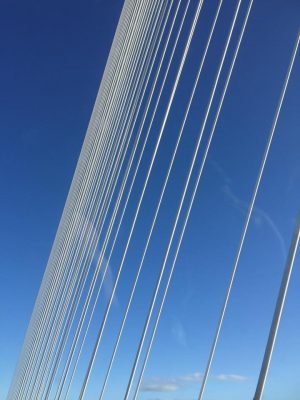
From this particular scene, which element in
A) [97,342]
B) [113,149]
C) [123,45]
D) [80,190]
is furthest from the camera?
[80,190]

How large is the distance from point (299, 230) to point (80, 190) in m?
12.4

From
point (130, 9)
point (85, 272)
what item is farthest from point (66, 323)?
point (130, 9)

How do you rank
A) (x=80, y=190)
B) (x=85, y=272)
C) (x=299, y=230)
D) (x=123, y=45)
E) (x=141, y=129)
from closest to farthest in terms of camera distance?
1. (x=299, y=230)
2. (x=141, y=129)
3. (x=85, y=272)
4. (x=123, y=45)
5. (x=80, y=190)

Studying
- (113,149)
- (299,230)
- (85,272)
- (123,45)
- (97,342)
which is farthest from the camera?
(123,45)

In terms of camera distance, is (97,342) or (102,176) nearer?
(97,342)

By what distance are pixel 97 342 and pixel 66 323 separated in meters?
5.54

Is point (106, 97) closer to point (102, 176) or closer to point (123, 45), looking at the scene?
point (123, 45)

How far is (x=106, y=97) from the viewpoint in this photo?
13953mm

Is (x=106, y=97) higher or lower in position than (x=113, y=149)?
higher

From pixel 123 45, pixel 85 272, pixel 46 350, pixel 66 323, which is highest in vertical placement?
pixel 123 45

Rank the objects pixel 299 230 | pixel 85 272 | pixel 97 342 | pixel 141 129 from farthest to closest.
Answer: pixel 85 272
pixel 141 129
pixel 97 342
pixel 299 230

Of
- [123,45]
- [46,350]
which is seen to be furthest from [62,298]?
[123,45]

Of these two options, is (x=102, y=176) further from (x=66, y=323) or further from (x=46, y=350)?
(x=46, y=350)

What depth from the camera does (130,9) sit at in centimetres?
1281
